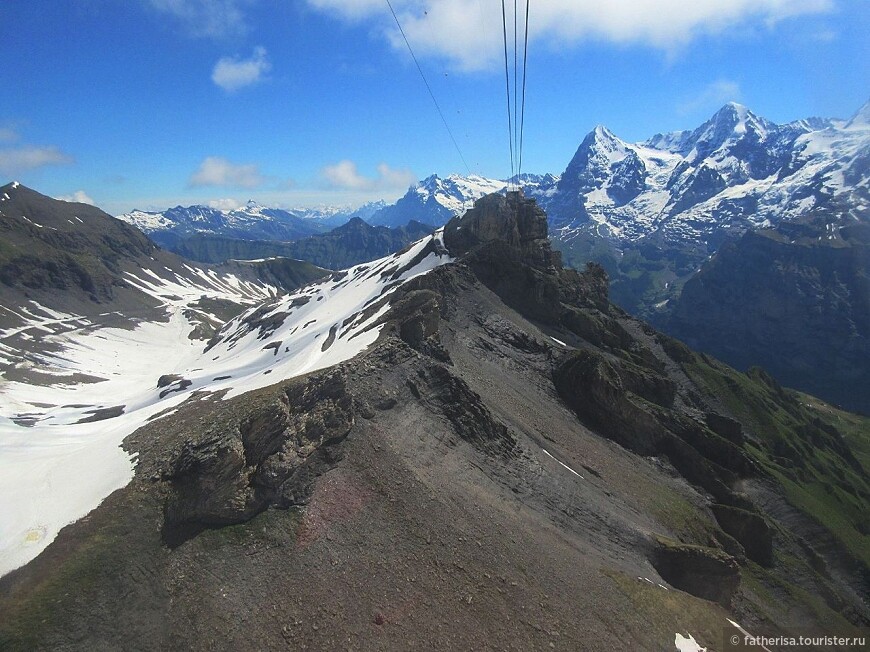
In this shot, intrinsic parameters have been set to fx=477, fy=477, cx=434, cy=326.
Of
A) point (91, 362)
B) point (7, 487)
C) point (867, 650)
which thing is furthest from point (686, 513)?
point (91, 362)

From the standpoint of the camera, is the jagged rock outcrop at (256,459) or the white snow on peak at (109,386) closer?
the jagged rock outcrop at (256,459)

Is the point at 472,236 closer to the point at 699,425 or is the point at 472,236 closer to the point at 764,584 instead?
the point at 699,425

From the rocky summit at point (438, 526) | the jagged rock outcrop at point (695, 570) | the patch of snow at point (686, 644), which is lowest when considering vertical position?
the patch of snow at point (686, 644)

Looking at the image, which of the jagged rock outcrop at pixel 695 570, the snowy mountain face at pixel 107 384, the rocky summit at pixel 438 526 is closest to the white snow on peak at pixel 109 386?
the snowy mountain face at pixel 107 384

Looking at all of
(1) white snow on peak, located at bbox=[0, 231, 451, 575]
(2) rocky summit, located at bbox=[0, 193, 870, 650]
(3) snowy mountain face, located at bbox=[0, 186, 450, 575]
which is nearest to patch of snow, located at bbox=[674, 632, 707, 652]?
(2) rocky summit, located at bbox=[0, 193, 870, 650]

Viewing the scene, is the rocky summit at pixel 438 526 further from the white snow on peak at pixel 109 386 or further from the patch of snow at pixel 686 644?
the white snow on peak at pixel 109 386

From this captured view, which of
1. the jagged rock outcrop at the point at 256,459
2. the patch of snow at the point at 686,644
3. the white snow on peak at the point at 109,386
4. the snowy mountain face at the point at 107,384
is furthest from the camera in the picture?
the snowy mountain face at the point at 107,384
